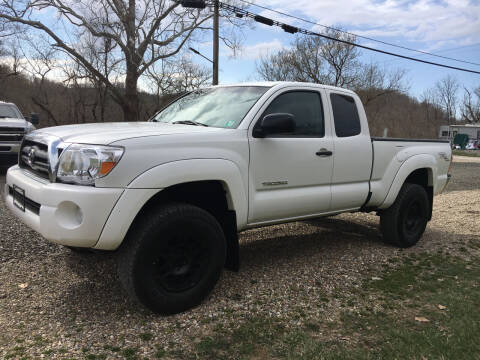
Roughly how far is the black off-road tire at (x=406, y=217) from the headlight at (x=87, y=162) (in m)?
3.63

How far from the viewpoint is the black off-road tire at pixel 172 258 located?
2.91 m

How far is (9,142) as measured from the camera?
9930 mm

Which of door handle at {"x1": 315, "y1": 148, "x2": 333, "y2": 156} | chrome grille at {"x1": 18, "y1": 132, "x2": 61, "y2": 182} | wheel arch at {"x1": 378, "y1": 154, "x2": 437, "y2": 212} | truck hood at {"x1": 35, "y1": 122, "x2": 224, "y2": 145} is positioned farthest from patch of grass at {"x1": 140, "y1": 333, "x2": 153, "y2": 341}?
wheel arch at {"x1": 378, "y1": 154, "x2": 437, "y2": 212}

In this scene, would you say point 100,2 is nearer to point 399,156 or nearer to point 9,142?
point 9,142

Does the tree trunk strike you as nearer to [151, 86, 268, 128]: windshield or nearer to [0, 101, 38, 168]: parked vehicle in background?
[0, 101, 38, 168]: parked vehicle in background

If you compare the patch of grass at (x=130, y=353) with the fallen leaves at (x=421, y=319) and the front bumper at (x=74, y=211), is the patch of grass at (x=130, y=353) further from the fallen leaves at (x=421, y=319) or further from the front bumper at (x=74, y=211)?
the fallen leaves at (x=421, y=319)

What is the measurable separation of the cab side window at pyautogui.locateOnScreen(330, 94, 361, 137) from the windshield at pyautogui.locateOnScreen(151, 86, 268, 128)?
3.10 feet

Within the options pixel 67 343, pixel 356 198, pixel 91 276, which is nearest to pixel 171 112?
pixel 91 276

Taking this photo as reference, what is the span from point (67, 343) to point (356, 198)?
311cm

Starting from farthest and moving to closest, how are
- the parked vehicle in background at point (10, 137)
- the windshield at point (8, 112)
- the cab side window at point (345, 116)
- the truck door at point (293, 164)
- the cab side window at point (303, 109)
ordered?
1. the windshield at point (8, 112)
2. the parked vehicle in background at point (10, 137)
3. the cab side window at point (345, 116)
4. the cab side window at point (303, 109)
5. the truck door at point (293, 164)

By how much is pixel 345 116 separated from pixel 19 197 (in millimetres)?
3264

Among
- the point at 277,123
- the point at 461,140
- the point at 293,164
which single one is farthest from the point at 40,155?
the point at 461,140

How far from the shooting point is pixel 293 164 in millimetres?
3791

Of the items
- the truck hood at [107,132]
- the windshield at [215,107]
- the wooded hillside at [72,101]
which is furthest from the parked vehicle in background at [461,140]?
the truck hood at [107,132]
